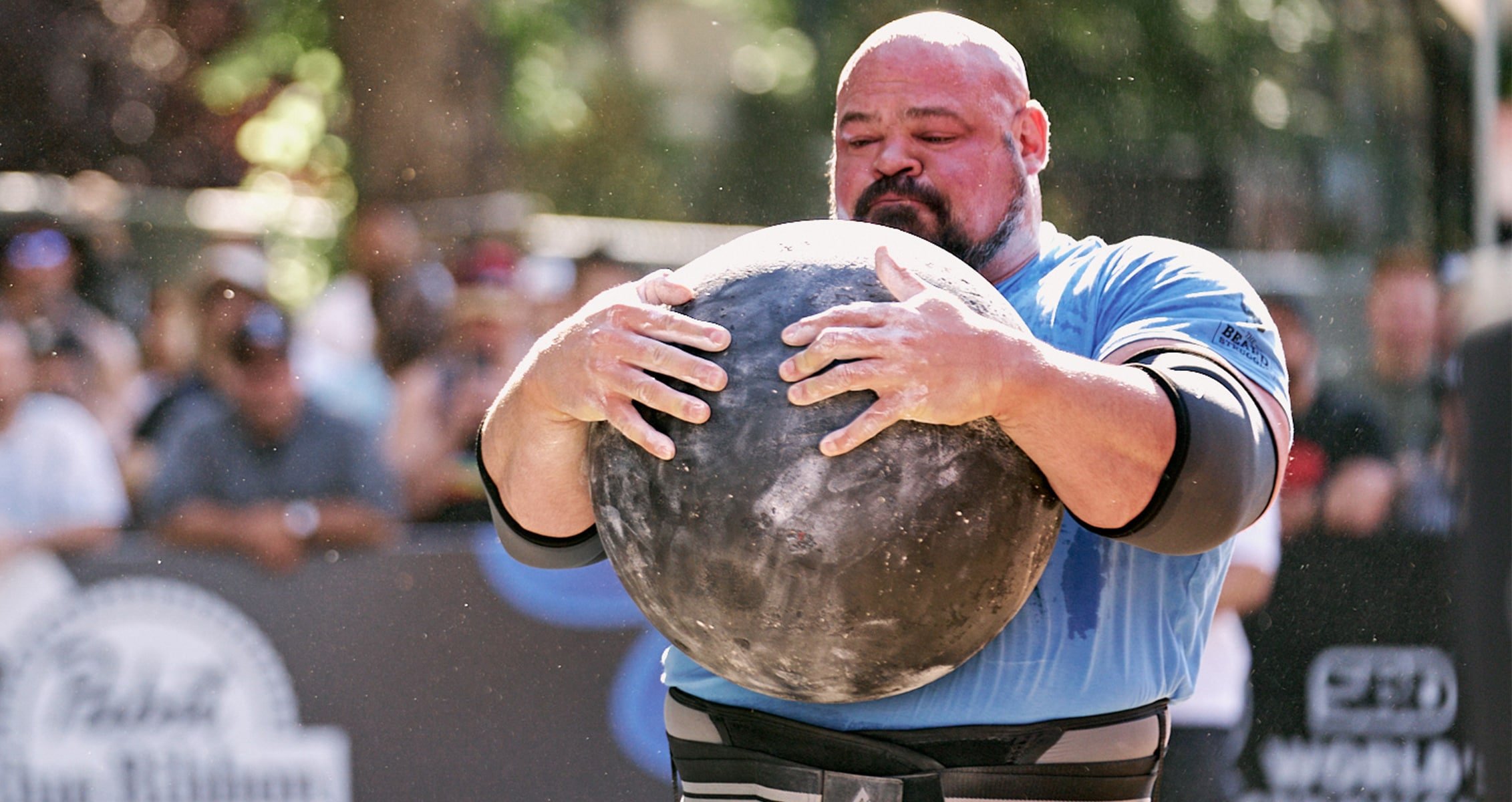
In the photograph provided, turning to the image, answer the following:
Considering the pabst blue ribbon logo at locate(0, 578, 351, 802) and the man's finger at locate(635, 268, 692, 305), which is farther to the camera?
the pabst blue ribbon logo at locate(0, 578, 351, 802)

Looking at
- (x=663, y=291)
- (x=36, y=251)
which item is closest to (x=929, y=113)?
(x=663, y=291)

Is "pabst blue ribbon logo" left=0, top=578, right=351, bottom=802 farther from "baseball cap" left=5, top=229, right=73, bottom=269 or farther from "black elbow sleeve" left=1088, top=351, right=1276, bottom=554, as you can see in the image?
"black elbow sleeve" left=1088, top=351, right=1276, bottom=554

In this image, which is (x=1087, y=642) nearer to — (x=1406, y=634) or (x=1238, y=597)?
(x=1238, y=597)

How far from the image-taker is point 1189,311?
2.52 meters

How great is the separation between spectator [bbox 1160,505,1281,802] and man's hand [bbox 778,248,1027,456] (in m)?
3.31

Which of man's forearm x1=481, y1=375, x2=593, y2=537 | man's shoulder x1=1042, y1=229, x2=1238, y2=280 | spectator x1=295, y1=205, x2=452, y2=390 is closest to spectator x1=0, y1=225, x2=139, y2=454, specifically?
spectator x1=295, y1=205, x2=452, y2=390

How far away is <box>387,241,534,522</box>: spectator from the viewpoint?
19.9 feet

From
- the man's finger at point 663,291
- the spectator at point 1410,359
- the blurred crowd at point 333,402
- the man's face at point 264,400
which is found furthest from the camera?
the spectator at point 1410,359

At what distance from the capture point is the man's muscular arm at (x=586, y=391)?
2223 millimetres

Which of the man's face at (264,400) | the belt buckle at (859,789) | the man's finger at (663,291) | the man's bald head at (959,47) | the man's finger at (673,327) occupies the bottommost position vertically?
the man's face at (264,400)

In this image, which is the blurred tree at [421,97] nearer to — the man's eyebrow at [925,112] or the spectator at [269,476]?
the spectator at [269,476]

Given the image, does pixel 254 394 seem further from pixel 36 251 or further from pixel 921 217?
pixel 921 217

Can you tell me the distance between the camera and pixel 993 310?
91.3 inches

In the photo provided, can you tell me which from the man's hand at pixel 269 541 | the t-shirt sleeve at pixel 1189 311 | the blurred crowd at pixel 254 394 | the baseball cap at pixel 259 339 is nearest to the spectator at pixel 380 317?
the blurred crowd at pixel 254 394
